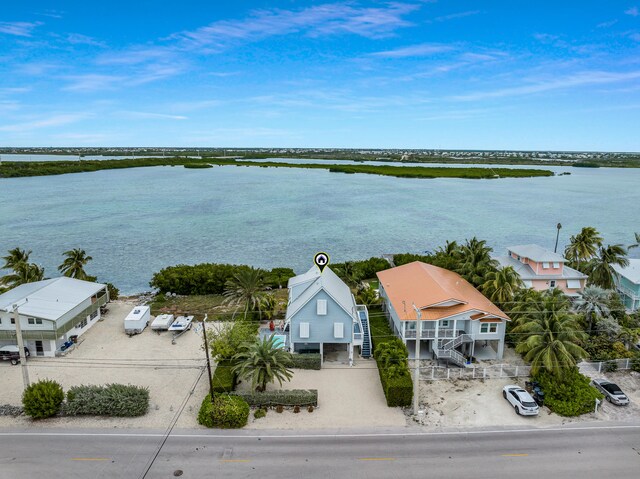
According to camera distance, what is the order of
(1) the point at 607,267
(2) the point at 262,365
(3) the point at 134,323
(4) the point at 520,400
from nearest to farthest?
1. (4) the point at 520,400
2. (2) the point at 262,365
3. (3) the point at 134,323
4. (1) the point at 607,267

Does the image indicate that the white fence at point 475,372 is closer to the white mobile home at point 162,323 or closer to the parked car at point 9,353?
the white mobile home at point 162,323

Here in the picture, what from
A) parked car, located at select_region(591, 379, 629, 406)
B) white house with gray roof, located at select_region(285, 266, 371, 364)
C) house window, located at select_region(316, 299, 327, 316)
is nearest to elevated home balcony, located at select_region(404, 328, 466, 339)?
white house with gray roof, located at select_region(285, 266, 371, 364)

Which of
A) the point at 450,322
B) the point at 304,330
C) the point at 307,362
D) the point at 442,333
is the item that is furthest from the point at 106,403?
the point at 450,322

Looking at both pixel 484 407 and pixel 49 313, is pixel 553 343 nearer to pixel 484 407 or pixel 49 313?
pixel 484 407

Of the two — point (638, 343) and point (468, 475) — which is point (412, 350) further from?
point (638, 343)

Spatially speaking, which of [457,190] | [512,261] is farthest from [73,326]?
[457,190]

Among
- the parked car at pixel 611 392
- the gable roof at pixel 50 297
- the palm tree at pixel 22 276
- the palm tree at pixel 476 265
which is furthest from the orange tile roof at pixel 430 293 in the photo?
the palm tree at pixel 22 276
